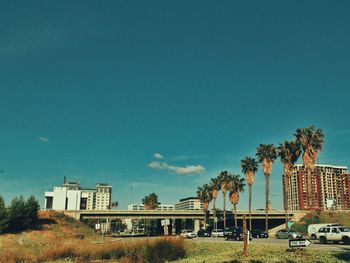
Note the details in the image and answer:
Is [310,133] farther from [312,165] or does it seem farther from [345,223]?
[345,223]

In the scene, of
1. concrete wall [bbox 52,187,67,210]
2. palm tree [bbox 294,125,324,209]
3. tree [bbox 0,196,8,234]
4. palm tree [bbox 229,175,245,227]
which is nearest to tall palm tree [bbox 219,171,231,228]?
palm tree [bbox 229,175,245,227]

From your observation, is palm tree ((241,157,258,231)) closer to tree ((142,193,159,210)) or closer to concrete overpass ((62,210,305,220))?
concrete overpass ((62,210,305,220))

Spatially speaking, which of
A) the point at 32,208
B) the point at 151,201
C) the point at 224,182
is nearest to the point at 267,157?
the point at 224,182

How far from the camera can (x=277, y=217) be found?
11269 centimetres

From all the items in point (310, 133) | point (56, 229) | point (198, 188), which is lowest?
point (56, 229)

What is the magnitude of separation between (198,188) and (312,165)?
181 feet

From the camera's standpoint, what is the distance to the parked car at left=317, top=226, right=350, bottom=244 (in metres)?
38.9

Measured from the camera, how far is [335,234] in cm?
3988

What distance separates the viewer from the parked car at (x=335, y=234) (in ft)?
128

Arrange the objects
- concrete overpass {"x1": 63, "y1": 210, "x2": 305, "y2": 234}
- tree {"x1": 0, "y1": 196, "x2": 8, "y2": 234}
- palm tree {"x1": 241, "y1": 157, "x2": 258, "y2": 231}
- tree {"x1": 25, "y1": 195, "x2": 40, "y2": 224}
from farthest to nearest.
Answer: concrete overpass {"x1": 63, "y1": 210, "x2": 305, "y2": 234} → palm tree {"x1": 241, "y1": 157, "x2": 258, "y2": 231} → tree {"x1": 25, "y1": 195, "x2": 40, "y2": 224} → tree {"x1": 0, "y1": 196, "x2": 8, "y2": 234}

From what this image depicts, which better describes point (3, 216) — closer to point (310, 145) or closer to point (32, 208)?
point (32, 208)

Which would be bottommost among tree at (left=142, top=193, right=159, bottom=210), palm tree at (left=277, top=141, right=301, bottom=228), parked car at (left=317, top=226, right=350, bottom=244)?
parked car at (left=317, top=226, right=350, bottom=244)

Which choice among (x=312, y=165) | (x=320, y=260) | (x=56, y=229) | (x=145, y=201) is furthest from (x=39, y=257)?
(x=145, y=201)

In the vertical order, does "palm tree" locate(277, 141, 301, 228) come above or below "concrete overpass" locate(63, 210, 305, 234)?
above
